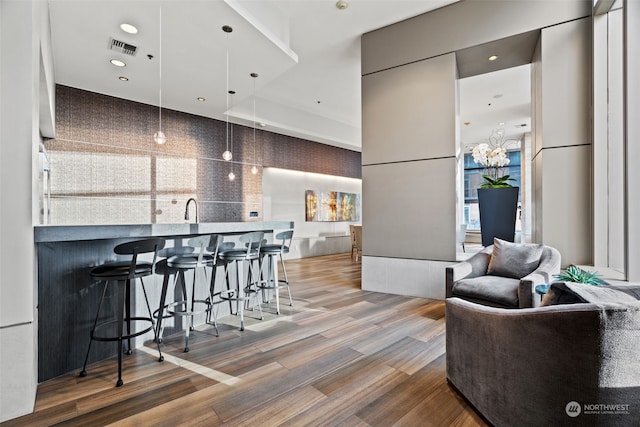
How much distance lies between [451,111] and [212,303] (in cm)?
384

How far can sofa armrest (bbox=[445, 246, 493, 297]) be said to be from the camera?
3.31 meters

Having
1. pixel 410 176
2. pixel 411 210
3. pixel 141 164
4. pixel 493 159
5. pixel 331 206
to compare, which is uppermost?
pixel 141 164

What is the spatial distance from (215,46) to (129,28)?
3.14 feet

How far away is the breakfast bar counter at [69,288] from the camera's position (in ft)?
7.45

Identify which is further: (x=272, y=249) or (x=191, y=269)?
(x=272, y=249)

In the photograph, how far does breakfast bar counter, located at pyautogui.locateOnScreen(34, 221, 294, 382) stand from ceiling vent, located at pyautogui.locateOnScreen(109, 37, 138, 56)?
9.00 feet

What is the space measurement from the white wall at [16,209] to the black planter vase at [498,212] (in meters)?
4.63

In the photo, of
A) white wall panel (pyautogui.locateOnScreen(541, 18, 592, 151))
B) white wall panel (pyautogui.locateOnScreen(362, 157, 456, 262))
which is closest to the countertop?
white wall panel (pyautogui.locateOnScreen(362, 157, 456, 262))

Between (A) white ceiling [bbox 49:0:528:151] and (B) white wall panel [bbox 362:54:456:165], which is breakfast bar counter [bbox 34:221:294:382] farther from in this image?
(B) white wall panel [bbox 362:54:456:165]

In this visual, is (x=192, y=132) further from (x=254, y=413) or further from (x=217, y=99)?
(x=254, y=413)

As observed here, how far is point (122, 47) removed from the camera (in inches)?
161

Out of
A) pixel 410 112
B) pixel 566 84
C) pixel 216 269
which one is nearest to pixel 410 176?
pixel 410 112

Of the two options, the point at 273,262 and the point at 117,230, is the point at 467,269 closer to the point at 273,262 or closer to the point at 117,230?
the point at 273,262

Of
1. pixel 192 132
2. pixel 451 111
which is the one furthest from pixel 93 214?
pixel 451 111
